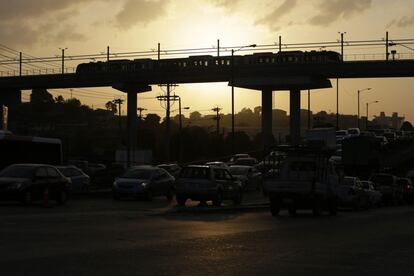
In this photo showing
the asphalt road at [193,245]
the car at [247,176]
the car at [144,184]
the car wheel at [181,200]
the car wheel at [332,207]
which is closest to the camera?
the asphalt road at [193,245]

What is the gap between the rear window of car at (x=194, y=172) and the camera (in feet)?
96.4

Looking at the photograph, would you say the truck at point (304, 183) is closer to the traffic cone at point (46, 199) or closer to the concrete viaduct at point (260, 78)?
the traffic cone at point (46, 199)

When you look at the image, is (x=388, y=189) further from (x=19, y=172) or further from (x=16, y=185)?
(x=16, y=185)

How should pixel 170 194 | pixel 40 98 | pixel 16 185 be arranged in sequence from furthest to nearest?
pixel 40 98 → pixel 170 194 → pixel 16 185

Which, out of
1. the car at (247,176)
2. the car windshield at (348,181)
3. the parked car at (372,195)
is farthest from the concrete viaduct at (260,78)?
the car windshield at (348,181)

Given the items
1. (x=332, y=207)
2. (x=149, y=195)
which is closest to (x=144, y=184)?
(x=149, y=195)

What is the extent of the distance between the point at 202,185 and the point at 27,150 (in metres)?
8.87

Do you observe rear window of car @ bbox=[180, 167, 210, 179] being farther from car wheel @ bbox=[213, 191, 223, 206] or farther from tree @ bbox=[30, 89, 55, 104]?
tree @ bbox=[30, 89, 55, 104]

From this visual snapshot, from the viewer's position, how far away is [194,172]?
29.6 meters

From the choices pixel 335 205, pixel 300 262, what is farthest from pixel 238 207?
pixel 300 262

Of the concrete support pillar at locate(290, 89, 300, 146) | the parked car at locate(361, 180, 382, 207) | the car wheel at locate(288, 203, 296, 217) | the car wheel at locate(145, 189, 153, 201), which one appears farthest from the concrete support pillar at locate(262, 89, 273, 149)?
the car wheel at locate(288, 203, 296, 217)

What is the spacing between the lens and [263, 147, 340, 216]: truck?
84.2ft

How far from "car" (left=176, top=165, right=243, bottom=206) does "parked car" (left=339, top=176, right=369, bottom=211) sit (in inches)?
220

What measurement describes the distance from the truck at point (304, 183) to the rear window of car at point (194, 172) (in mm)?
3075
